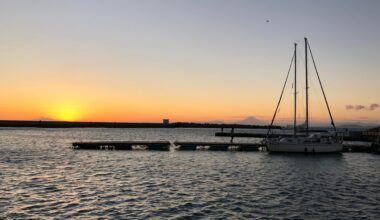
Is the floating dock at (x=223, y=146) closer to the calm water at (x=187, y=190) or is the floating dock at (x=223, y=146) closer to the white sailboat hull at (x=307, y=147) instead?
the white sailboat hull at (x=307, y=147)

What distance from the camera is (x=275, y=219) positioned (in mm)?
21516

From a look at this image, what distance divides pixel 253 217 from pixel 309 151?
40752 millimetres

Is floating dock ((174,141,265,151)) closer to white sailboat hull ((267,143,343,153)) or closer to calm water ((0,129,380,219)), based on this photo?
white sailboat hull ((267,143,343,153))

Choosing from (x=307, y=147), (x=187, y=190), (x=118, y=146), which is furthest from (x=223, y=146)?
(x=187, y=190)

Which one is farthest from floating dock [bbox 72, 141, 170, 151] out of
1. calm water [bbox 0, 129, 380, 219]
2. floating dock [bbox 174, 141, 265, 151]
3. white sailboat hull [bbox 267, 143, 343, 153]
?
calm water [bbox 0, 129, 380, 219]

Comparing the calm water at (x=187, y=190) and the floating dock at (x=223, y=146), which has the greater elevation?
the floating dock at (x=223, y=146)

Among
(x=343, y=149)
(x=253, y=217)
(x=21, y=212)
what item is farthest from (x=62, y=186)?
(x=343, y=149)

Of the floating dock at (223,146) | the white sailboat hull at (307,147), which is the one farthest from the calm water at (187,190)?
the floating dock at (223,146)

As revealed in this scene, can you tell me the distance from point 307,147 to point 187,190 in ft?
115

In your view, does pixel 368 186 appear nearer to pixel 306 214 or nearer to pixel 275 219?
A: pixel 306 214

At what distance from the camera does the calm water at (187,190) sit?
23062 millimetres

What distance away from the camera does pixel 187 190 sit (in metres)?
29.7

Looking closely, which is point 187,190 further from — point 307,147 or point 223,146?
point 223,146

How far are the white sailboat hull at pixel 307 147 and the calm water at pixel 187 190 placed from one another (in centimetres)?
1060
